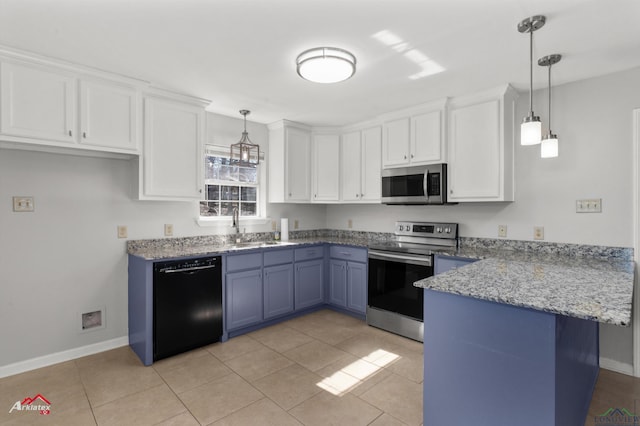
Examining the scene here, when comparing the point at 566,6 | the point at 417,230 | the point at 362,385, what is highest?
the point at 566,6

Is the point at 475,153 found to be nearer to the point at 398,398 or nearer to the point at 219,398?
the point at 398,398

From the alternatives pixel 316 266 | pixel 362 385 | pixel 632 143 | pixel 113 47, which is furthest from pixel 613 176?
pixel 113 47

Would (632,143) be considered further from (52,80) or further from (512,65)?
(52,80)

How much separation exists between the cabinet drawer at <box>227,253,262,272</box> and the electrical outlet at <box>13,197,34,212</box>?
5.35ft

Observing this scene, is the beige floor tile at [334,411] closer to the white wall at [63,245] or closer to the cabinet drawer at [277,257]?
the cabinet drawer at [277,257]

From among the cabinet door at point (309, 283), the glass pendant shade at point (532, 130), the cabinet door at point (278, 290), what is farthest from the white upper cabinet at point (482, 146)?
the cabinet door at point (278, 290)

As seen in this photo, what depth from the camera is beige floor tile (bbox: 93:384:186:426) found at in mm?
1984

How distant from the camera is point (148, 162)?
2.89 m

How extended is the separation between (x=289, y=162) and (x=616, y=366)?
364 cm

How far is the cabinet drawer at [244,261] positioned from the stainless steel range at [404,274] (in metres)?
1.23

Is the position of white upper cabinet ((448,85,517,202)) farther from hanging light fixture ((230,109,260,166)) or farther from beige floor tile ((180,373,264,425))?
beige floor tile ((180,373,264,425))

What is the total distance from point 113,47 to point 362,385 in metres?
2.95

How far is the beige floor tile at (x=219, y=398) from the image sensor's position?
2051 mm

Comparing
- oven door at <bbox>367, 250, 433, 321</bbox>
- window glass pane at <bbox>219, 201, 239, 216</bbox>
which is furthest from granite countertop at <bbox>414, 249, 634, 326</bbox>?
window glass pane at <bbox>219, 201, 239, 216</bbox>
